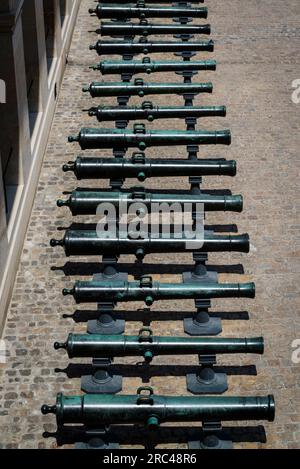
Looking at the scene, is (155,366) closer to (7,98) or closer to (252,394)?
(252,394)

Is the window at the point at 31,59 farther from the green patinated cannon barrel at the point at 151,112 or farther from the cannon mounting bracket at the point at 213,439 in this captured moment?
the cannon mounting bracket at the point at 213,439

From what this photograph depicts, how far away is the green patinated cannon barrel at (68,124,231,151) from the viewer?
1853 centimetres

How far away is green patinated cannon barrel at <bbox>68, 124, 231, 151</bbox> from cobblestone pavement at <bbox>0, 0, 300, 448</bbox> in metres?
1.79

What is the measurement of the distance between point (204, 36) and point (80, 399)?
16721 millimetres

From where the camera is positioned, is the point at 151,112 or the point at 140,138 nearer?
the point at 140,138

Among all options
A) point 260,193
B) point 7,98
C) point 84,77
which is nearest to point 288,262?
point 260,193

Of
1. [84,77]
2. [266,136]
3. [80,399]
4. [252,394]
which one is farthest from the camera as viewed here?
[84,77]

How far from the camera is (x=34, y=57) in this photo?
21125mm

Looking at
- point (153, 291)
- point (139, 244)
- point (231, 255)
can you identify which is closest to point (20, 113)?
point (139, 244)

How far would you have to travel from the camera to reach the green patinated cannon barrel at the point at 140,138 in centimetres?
1853

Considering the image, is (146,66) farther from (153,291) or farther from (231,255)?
(153,291)

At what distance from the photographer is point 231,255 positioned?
18.3 metres

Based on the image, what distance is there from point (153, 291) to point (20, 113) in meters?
5.63

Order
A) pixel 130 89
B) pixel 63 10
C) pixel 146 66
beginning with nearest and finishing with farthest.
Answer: pixel 130 89 → pixel 146 66 → pixel 63 10
